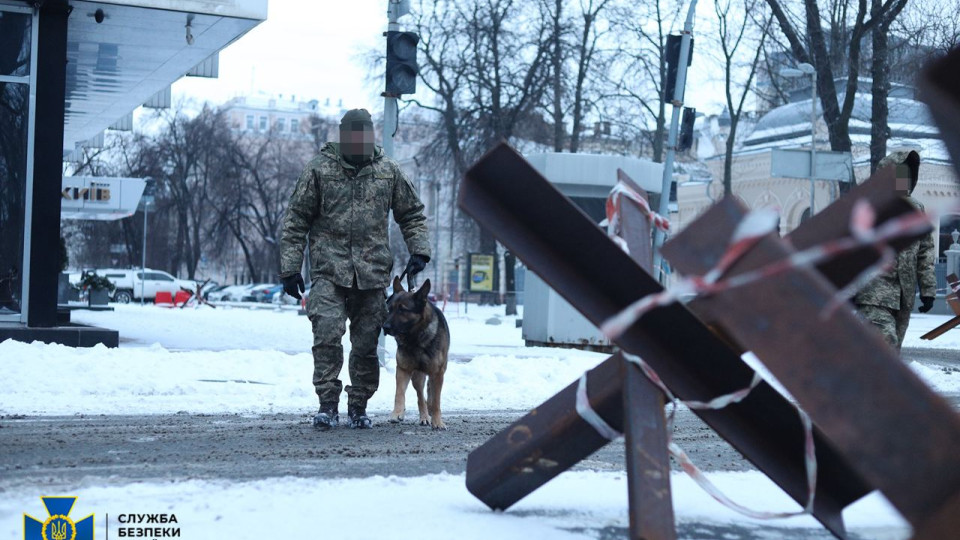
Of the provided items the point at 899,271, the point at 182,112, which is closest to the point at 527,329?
the point at 899,271

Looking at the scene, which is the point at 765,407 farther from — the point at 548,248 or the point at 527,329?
the point at 527,329

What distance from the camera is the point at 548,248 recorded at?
9.86 feet

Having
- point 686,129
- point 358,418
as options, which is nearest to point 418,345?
point 358,418

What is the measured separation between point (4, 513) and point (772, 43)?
96.2ft

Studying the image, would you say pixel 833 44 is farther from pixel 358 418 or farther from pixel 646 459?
pixel 646 459

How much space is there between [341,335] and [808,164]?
63.4ft

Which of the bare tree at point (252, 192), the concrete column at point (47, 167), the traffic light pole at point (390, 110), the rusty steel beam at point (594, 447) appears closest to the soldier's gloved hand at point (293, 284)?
the rusty steel beam at point (594, 447)

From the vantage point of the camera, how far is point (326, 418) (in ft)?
23.1

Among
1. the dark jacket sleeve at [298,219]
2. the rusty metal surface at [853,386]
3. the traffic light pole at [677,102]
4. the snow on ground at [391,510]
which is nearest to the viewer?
the rusty metal surface at [853,386]

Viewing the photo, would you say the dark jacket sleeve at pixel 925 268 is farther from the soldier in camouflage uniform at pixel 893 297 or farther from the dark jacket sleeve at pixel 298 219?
the dark jacket sleeve at pixel 298 219

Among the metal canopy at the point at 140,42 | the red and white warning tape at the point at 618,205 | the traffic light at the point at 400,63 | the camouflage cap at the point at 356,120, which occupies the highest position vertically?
the metal canopy at the point at 140,42

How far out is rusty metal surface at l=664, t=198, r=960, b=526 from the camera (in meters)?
1.93

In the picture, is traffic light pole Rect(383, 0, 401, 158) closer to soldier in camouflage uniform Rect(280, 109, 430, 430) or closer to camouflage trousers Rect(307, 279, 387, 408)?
soldier in camouflage uniform Rect(280, 109, 430, 430)

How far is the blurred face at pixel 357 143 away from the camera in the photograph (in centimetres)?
716
